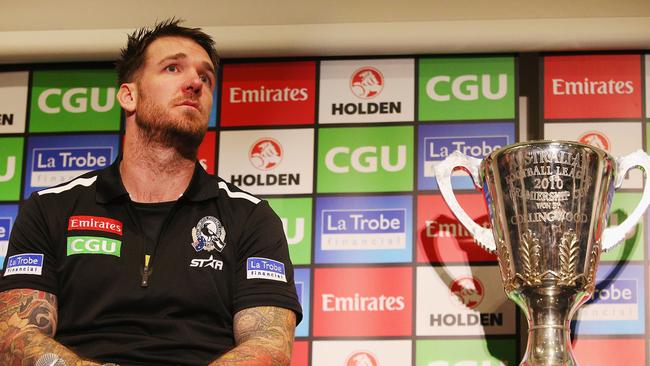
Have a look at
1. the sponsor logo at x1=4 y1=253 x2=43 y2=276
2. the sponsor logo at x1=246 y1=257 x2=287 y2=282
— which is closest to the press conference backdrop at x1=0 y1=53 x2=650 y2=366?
the sponsor logo at x1=246 y1=257 x2=287 y2=282

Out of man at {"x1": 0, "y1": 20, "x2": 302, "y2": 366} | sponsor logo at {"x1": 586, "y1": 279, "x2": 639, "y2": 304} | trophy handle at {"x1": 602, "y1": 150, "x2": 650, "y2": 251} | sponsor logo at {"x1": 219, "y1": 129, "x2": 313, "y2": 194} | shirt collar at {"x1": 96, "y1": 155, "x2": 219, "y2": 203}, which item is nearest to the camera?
man at {"x1": 0, "y1": 20, "x2": 302, "y2": 366}

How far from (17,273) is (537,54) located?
1.58 metres

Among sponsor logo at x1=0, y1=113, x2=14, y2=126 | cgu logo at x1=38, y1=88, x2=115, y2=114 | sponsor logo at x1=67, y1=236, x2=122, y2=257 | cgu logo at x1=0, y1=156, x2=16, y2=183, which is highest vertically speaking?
cgu logo at x1=38, y1=88, x2=115, y2=114

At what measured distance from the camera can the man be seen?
2.17m

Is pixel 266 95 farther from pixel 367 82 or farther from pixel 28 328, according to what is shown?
pixel 28 328

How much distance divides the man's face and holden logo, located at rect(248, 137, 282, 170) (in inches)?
16.9

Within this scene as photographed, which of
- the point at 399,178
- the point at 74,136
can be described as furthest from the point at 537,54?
the point at 74,136

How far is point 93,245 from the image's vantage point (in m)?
2.29

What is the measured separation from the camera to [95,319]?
7.27 ft

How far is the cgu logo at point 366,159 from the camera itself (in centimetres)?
290

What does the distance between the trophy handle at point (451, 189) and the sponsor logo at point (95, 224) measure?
0.83 m

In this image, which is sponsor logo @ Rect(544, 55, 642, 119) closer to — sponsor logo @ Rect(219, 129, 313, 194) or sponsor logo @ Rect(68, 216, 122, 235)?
sponsor logo @ Rect(219, 129, 313, 194)

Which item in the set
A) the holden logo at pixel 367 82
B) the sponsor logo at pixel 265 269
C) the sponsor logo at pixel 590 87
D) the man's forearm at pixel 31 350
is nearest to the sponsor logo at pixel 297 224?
the holden logo at pixel 367 82

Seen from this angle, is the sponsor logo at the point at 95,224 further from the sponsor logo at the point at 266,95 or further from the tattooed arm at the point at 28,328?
the sponsor logo at the point at 266,95
